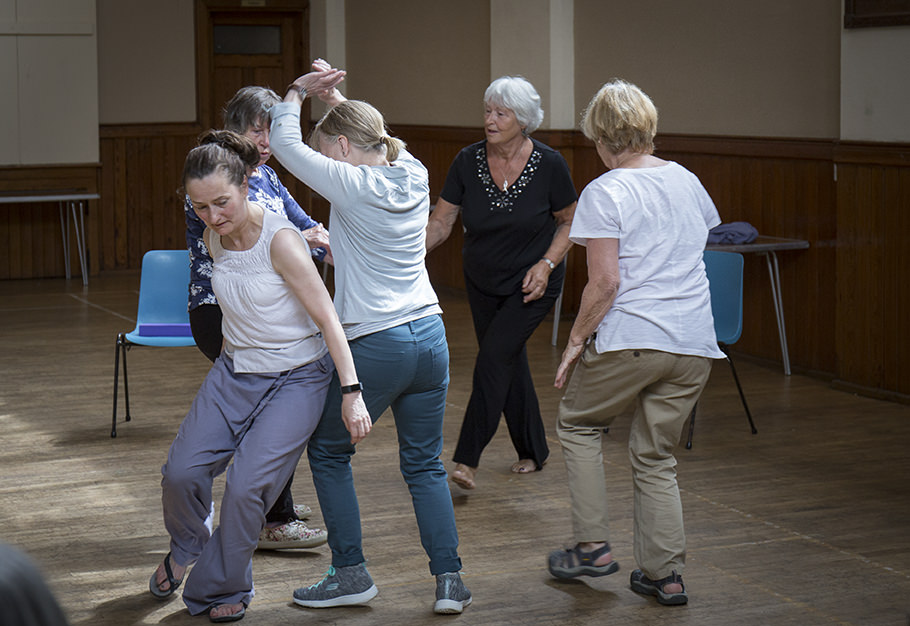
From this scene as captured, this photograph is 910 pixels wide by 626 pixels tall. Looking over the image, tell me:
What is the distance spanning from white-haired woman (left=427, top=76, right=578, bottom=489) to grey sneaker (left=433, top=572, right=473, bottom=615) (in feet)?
3.78

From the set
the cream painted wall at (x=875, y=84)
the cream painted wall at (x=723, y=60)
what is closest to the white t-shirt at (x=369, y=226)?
the cream painted wall at (x=875, y=84)

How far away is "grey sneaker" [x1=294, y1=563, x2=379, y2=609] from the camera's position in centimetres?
324

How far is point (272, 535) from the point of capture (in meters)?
3.76

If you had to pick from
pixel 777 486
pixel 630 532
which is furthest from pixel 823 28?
pixel 630 532

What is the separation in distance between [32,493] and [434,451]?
200 cm

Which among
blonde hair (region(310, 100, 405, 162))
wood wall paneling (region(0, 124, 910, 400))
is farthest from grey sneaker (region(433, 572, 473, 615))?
wood wall paneling (region(0, 124, 910, 400))

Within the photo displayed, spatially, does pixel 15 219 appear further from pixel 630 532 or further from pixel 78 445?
pixel 630 532

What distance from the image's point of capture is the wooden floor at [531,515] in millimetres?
3268

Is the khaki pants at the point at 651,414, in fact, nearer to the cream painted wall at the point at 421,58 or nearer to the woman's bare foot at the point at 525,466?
the woman's bare foot at the point at 525,466

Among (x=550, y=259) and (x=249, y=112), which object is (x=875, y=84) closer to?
(x=550, y=259)

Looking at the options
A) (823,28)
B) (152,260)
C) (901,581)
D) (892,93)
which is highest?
(823,28)

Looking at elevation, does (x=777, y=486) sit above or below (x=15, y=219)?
below

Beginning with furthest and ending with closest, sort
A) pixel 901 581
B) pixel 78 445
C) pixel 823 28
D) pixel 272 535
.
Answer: pixel 823 28, pixel 78 445, pixel 272 535, pixel 901 581

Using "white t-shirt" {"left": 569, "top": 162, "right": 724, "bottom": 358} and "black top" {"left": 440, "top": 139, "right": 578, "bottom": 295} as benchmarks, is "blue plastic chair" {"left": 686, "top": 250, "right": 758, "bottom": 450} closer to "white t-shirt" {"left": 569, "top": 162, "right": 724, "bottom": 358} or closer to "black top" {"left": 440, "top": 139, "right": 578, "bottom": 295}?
"black top" {"left": 440, "top": 139, "right": 578, "bottom": 295}
